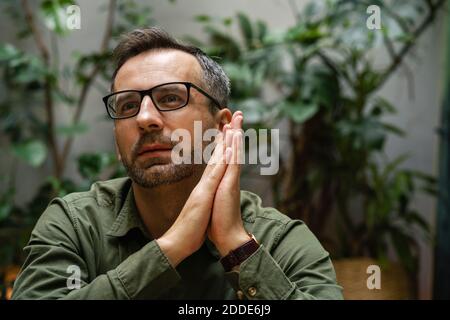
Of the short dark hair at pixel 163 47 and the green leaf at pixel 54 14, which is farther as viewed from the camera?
the green leaf at pixel 54 14

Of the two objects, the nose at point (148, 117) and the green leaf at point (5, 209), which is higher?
the nose at point (148, 117)

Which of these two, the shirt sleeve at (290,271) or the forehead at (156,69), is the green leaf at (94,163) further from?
the shirt sleeve at (290,271)

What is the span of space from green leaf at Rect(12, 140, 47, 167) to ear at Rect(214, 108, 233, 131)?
4.67 feet

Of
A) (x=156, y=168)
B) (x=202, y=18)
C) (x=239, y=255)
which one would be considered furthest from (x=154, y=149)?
(x=202, y=18)

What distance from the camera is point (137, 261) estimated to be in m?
0.89

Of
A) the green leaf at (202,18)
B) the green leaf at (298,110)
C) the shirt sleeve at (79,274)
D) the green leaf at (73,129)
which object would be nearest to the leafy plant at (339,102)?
the green leaf at (298,110)

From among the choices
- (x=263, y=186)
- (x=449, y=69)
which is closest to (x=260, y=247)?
(x=263, y=186)

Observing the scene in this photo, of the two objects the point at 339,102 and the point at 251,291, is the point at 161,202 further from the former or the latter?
the point at 339,102

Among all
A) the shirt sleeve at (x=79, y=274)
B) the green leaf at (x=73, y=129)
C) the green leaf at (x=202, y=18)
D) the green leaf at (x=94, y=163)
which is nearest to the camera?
the shirt sleeve at (x=79, y=274)

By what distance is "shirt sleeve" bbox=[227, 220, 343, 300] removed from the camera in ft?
2.96

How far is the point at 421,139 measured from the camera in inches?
88.8

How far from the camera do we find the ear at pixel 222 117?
1061mm

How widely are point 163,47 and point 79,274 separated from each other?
0.48 m
